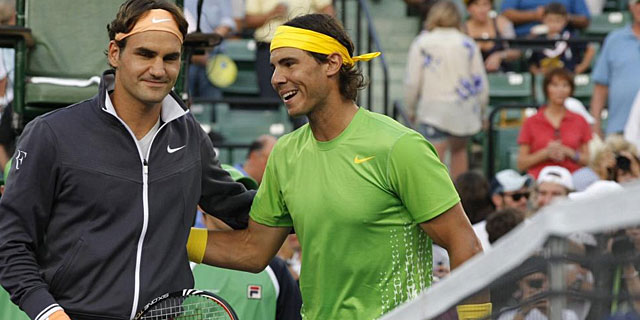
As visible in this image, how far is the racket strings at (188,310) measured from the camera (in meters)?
3.79

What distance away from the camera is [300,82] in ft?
13.1

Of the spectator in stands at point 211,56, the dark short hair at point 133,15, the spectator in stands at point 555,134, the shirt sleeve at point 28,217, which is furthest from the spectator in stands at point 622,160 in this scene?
the shirt sleeve at point 28,217

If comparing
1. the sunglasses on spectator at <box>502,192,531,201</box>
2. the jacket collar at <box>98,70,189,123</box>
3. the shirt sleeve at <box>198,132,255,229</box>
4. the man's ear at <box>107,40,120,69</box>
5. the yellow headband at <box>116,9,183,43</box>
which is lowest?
the sunglasses on spectator at <box>502,192,531,201</box>

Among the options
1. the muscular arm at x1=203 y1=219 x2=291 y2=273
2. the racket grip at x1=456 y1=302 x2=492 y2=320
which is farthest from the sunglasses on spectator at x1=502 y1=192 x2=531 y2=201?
the racket grip at x1=456 y1=302 x2=492 y2=320

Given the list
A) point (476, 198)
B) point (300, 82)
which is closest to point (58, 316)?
point (300, 82)

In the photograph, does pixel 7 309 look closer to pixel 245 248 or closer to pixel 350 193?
pixel 245 248

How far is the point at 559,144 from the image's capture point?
30.5ft

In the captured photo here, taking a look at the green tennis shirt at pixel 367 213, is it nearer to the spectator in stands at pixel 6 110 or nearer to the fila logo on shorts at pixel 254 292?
the fila logo on shorts at pixel 254 292

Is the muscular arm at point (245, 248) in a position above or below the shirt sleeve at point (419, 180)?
below

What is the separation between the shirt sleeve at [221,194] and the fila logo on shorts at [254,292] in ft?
2.89

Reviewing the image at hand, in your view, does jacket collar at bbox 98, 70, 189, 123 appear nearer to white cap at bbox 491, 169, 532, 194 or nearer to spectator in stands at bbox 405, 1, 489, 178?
white cap at bbox 491, 169, 532, 194

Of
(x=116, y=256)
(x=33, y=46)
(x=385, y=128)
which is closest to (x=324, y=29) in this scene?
(x=385, y=128)

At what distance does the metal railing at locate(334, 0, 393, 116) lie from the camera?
9703 millimetres

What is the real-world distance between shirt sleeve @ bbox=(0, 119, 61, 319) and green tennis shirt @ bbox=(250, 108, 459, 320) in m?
0.86
